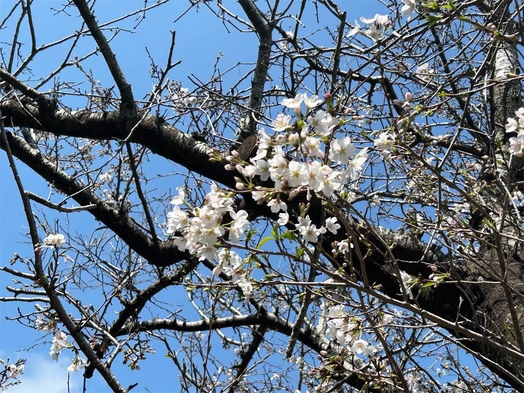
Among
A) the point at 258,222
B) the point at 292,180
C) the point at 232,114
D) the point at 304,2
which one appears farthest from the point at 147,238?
the point at 292,180

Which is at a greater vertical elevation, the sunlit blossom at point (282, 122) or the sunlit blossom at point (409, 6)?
the sunlit blossom at point (409, 6)

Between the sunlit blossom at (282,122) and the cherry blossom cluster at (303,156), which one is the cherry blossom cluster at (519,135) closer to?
the cherry blossom cluster at (303,156)

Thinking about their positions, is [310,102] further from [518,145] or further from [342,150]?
[518,145]

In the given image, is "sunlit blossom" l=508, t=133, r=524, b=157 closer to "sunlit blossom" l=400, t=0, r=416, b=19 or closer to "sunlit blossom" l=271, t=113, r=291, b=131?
"sunlit blossom" l=400, t=0, r=416, b=19

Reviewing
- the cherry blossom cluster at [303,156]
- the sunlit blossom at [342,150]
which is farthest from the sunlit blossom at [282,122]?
the sunlit blossom at [342,150]

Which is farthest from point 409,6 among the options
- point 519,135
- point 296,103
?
point 296,103

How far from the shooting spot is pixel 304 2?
3105mm

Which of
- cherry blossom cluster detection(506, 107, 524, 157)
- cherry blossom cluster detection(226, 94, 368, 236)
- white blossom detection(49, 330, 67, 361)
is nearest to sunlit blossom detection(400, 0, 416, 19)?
cherry blossom cluster detection(506, 107, 524, 157)

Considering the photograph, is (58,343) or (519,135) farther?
(58,343)

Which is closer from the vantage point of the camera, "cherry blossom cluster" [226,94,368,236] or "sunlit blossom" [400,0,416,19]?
"cherry blossom cluster" [226,94,368,236]

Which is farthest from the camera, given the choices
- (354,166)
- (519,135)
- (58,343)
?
(58,343)

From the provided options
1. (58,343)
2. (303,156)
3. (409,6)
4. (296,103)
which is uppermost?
(409,6)

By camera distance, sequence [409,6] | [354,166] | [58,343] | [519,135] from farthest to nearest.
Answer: [58,343] < [409,6] < [519,135] < [354,166]

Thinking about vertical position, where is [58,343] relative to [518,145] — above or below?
above
